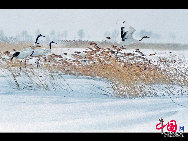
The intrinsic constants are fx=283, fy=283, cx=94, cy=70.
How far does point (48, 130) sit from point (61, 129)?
102 mm

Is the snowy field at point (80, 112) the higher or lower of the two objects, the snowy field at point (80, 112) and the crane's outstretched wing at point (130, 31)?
the lower

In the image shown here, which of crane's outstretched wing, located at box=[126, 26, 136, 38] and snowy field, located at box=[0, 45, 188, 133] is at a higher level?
crane's outstretched wing, located at box=[126, 26, 136, 38]

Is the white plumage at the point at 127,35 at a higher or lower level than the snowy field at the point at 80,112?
higher

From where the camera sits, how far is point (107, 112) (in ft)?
9.32

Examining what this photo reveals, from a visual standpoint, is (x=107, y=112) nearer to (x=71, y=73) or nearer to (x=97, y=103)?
(x=97, y=103)

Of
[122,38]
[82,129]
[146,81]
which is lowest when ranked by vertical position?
[82,129]

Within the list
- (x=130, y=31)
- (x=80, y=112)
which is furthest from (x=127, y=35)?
(x=80, y=112)

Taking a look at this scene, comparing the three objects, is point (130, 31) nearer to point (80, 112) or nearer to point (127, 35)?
point (127, 35)

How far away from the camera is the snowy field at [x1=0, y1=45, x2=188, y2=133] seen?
7.47 feet

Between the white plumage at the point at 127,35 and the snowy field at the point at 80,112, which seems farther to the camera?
the white plumage at the point at 127,35

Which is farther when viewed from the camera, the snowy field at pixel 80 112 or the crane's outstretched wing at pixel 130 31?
the crane's outstretched wing at pixel 130 31

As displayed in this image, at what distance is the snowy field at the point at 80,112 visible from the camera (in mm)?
2275

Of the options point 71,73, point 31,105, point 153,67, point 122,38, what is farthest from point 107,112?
point 71,73

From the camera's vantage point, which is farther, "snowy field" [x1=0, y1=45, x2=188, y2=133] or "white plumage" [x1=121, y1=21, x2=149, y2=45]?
"white plumage" [x1=121, y1=21, x2=149, y2=45]
